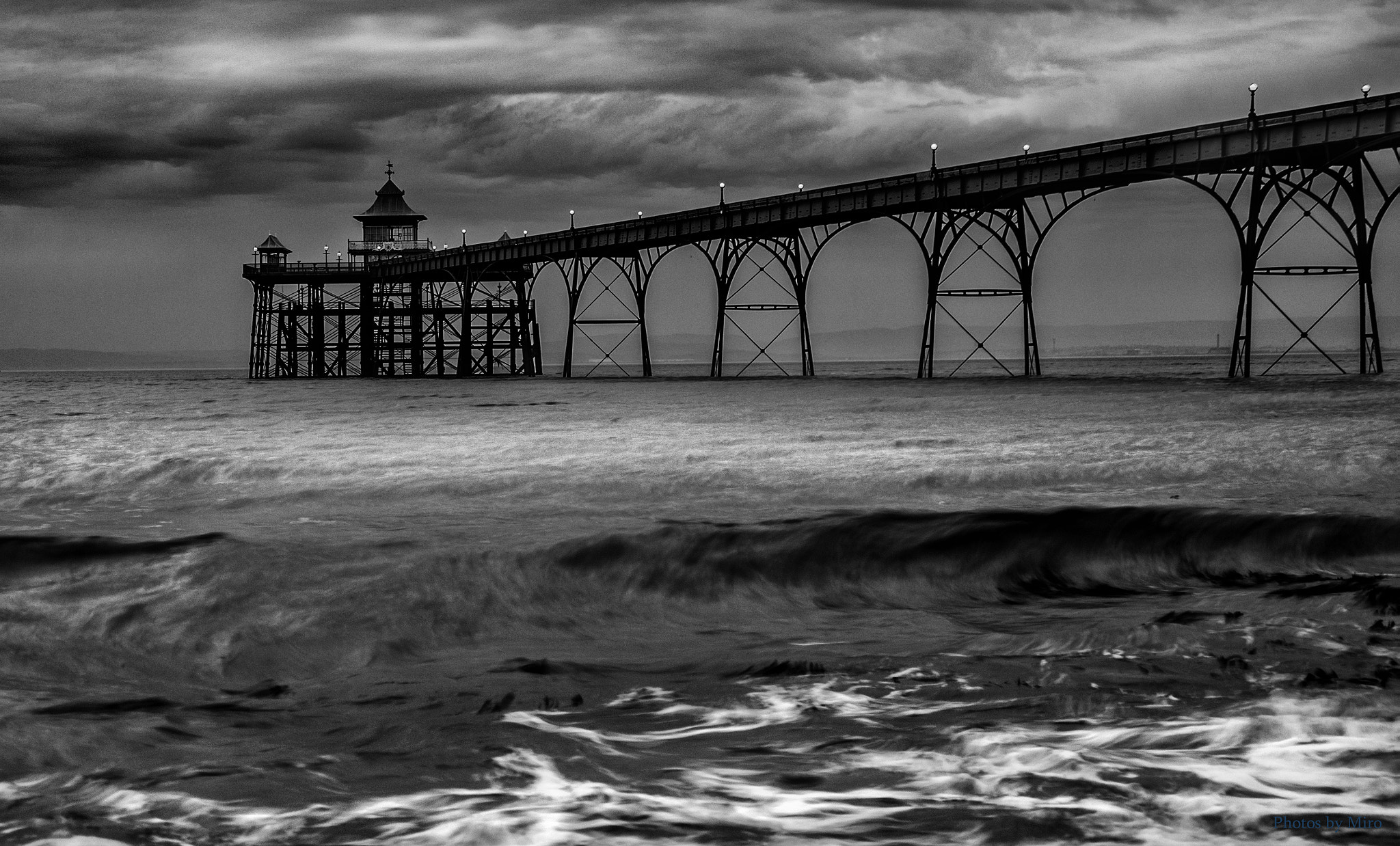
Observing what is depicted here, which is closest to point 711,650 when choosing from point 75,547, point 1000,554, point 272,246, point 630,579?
point 630,579

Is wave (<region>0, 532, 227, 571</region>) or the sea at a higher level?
wave (<region>0, 532, 227, 571</region>)

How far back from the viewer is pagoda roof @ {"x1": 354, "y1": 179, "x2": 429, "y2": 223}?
3772 inches

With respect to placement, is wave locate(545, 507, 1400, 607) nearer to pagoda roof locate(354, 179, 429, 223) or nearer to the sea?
the sea

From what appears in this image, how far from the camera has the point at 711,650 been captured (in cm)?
608

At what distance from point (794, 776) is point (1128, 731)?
4.11 ft

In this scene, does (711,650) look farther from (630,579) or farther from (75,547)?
(75,547)

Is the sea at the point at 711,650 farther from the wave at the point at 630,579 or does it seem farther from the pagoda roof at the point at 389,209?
the pagoda roof at the point at 389,209

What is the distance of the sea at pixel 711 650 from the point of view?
3752 mm

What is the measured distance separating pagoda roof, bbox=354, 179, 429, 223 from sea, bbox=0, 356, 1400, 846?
85125mm

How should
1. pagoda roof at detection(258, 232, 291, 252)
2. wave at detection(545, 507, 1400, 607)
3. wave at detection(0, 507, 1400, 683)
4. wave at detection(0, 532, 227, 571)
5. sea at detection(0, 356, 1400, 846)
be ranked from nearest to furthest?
1. sea at detection(0, 356, 1400, 846)
2. wave at detection(0, 507, 1400, 683)
3. wave at detection(545, 507, 1400, 607)
4. wave at detection(0, 532, 227, 571)
5. pagoda roof at detection(258, 232, 291, 252)

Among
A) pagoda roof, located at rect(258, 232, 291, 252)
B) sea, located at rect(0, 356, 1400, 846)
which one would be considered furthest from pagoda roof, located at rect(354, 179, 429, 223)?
sea, located at rect(0, 356, 1400, 846)

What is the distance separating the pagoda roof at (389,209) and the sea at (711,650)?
85125 mm

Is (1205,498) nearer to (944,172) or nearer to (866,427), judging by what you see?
(866,427)

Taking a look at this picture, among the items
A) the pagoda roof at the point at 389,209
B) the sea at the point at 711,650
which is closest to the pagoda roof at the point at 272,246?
the pagoda roof at the point at 389,209
